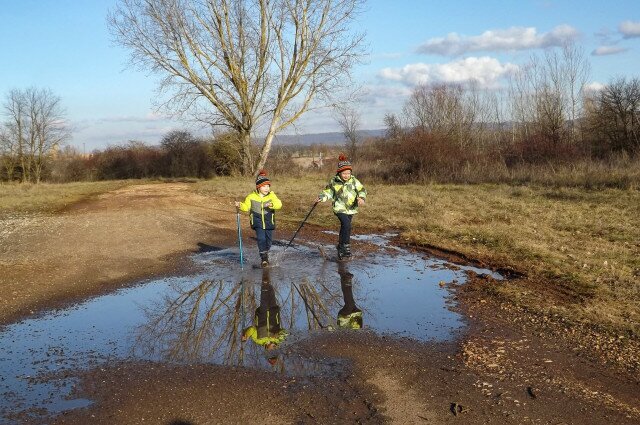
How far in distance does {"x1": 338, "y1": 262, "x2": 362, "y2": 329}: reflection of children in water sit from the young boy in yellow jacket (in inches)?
61.1

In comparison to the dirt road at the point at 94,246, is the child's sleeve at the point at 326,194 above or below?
above

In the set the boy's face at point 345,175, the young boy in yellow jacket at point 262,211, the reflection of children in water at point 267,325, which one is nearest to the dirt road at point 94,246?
the young boy in yellow jacket at point 262,211

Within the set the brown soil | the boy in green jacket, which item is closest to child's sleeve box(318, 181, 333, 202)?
the boy in green jacket

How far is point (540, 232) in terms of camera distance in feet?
37.6

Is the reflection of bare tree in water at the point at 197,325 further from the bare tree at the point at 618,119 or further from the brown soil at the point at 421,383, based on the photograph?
the bare tree at the point at 618,119

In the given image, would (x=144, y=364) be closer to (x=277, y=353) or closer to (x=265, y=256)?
(x=277, y=353)

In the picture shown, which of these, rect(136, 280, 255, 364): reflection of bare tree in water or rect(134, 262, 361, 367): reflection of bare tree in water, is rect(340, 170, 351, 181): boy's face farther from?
rect(136, 280, 255, 364): reflection of bare tree in water

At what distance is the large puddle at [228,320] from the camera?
5270 millimetres

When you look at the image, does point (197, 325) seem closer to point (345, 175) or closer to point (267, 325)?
point (267, 325)

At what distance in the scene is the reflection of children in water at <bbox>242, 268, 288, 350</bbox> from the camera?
5895 mm

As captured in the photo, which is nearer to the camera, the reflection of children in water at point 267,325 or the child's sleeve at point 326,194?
the reflection of children in water at point 267,325

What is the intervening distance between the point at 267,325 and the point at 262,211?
129 inches

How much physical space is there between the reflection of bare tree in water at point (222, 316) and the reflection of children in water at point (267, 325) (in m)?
0.05

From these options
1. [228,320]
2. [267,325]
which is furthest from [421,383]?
[228,320]
